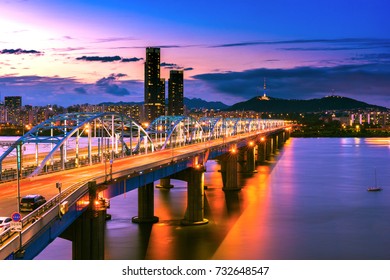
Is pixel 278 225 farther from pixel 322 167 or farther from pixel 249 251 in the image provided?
pixel 322 167

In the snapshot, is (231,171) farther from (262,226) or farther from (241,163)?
(241,163)

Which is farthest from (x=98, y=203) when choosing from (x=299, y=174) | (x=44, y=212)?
(x=299, y=174)

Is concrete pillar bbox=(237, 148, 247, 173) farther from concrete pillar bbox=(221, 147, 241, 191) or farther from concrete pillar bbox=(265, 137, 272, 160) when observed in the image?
concrete pillar bbox=(265, 137, 272, 160)

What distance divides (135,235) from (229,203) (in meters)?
22.1

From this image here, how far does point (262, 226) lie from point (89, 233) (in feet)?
90.3

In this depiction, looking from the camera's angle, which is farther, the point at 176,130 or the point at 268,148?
the point at 268,148

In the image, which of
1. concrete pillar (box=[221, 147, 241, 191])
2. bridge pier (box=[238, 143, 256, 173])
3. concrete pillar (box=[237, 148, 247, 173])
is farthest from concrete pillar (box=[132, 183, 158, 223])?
bridge pier (box=[238, 143, 256, 173])

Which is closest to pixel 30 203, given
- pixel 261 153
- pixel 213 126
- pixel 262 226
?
pixel 262 226

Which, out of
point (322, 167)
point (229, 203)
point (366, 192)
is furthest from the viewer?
point (322, 167)

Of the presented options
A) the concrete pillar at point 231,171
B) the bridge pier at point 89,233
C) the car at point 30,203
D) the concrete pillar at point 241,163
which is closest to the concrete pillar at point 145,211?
the bridge pier at point 89,233

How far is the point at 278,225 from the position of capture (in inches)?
2105

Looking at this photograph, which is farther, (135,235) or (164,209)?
(164,209)

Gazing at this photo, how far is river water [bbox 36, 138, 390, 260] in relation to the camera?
42.0 m

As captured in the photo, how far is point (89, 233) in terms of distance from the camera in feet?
91.5
